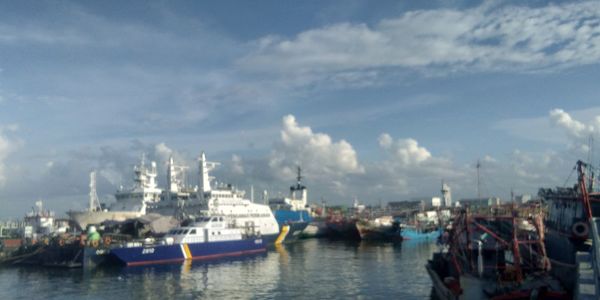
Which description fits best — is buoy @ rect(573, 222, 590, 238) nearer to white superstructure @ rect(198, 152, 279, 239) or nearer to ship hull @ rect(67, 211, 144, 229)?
white superstructure @ rect(198, 152, 279, 239)

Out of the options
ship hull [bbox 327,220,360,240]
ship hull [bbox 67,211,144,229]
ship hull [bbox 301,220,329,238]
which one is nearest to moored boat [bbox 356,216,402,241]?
ship hull [bbox 327,220,360,240]

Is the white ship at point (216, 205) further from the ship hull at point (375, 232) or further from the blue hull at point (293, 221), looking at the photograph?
the ship hull at point (375, 232)

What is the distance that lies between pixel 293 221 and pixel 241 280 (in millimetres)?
40939

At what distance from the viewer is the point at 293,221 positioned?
7544 centimetres

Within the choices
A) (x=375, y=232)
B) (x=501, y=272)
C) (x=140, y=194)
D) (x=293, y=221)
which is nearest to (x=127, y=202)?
(x=140, y=194)

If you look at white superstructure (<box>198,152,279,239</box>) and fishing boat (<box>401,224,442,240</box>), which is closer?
white superstructure (<box>198,152,279,239</box>)

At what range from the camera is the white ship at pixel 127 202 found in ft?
203

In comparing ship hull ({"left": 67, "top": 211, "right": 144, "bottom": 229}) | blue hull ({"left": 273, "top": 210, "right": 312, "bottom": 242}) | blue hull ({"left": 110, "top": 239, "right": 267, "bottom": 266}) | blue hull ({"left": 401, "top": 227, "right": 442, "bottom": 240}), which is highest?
ship hull ({"left": 67, "top": 211, "right": 144, "bottom": 229})

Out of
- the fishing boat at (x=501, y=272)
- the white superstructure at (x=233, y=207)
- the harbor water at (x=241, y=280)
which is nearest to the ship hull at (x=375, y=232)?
the white superstructure at (x=233, y=207)

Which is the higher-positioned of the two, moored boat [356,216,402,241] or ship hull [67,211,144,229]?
ship hull [67,211,144,229]

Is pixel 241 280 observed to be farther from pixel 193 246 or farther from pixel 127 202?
pixel 127 202

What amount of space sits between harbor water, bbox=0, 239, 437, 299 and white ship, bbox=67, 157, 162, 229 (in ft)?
60.6

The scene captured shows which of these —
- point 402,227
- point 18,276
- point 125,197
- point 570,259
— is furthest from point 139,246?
point 402,227

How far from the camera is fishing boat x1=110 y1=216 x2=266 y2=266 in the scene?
42322 mm
